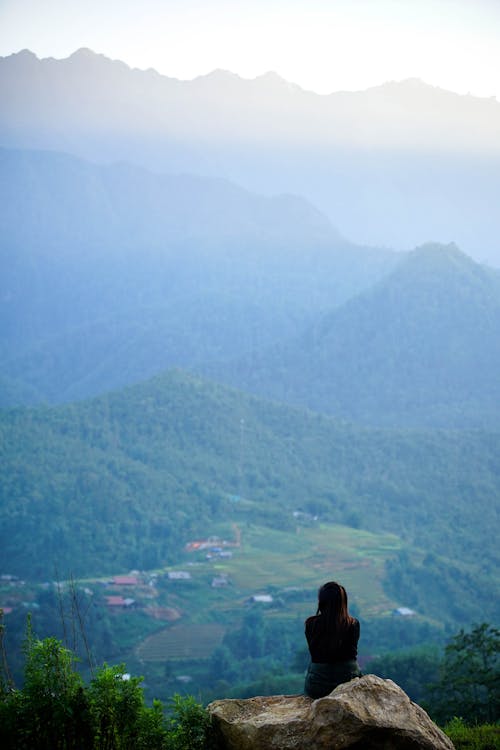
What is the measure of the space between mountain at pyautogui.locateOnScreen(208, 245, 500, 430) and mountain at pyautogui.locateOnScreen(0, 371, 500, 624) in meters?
17.1

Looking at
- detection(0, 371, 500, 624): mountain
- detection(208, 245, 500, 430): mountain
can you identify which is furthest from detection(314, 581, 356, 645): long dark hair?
detection(208, 245, 500, 430): mountain

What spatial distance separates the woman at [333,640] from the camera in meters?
5.44

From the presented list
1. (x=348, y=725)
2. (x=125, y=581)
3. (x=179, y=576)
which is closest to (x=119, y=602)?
(x=125, y=581)

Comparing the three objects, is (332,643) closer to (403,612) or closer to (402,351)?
(403,612)

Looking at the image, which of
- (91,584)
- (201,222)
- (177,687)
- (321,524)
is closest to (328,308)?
(201,222)

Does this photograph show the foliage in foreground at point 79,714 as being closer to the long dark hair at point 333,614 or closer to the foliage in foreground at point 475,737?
the long dark hair at point 333,614

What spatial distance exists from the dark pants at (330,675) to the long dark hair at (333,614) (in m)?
0.17

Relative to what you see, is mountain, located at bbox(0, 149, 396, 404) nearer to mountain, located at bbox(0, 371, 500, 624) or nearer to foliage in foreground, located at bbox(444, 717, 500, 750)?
mountain, located at bbox(0, 371, 500, 624)

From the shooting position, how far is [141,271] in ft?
420

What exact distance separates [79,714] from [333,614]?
5.73 ft

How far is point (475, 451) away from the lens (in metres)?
54.7

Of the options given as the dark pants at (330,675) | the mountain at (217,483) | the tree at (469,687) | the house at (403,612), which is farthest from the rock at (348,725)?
the mountain at (217,483)

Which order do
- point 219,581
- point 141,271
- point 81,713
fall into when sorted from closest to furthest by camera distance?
point 81,713 < point 219,581 < point 141,271

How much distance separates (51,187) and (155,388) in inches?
3601
